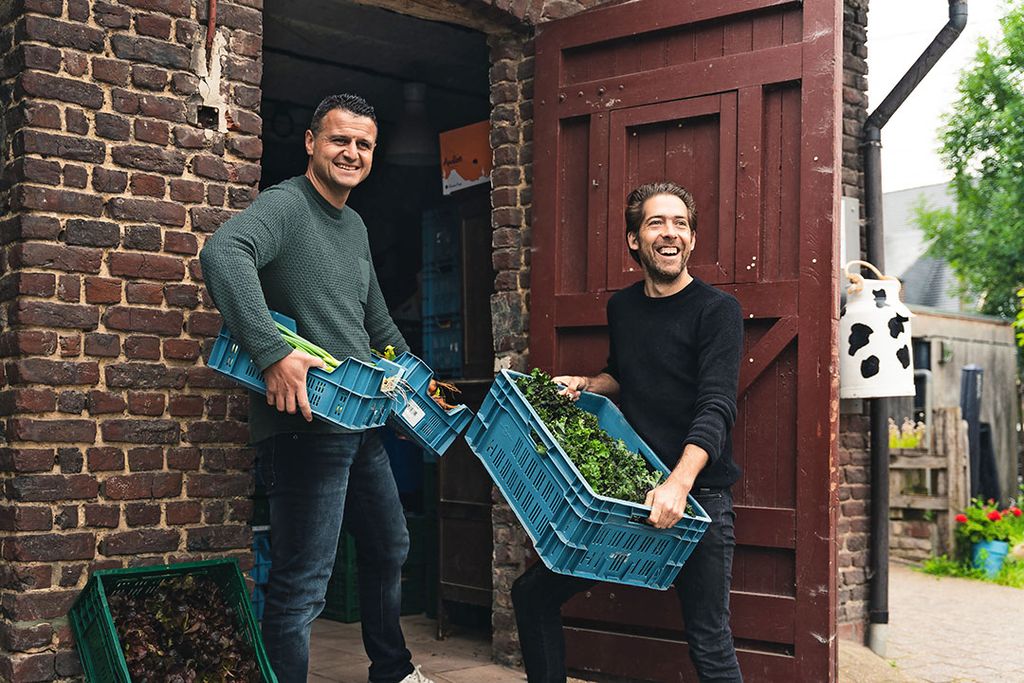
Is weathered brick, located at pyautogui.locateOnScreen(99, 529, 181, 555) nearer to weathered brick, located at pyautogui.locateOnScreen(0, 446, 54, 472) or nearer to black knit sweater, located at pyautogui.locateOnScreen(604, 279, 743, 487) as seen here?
weathered brick, located at pyautogui.locateOnScreen(0, 446, 54, 472)

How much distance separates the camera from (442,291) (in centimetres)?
666

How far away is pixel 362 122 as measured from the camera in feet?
13.0

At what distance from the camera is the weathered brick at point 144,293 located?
403 cm

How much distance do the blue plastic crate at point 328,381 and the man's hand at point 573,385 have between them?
76 cm

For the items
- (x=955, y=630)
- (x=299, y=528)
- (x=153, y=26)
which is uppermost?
(x=153, y=26)

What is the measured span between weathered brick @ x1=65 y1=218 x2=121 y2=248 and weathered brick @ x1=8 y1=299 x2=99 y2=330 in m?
0.23

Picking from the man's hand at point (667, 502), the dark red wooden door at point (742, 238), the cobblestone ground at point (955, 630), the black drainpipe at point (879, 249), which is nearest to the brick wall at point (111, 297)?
the dark red wooden door at point (742, 238)

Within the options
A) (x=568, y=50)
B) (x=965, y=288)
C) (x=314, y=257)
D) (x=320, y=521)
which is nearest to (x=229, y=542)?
(x=320, y=521)

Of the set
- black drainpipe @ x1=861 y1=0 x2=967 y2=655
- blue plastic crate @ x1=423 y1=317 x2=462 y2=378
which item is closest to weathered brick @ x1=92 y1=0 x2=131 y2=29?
blue plastic crate @ x1=423 y1=317 x2=462 y2=378

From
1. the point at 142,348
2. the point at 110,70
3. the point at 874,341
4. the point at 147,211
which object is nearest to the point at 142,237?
the point at 147,211

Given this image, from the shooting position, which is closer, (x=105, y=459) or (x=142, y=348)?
(x=105, y=459)

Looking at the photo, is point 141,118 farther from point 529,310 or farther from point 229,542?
point 529,310

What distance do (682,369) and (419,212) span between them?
4402mm

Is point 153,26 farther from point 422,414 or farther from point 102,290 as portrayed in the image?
point 422,414
